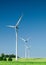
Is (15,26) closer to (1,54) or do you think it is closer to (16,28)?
(16,28)

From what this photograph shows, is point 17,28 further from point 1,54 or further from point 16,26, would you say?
point 1,54

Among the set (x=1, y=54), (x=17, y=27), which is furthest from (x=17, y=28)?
(x=1, y=54)

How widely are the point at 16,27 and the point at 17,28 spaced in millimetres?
387

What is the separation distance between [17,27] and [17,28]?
28 cm

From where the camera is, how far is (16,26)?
209 feet

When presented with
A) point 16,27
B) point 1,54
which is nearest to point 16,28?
point 16,27

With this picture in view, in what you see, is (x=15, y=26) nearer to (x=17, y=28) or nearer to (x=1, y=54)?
(x=17, y=28)

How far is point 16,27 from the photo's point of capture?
209 ft

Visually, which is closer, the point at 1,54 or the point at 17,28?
the point at 17,28

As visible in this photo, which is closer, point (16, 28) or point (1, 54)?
point (16, 28)

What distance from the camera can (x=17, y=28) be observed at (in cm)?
6388

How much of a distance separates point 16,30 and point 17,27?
42.4 inches

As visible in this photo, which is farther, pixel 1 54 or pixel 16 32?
pixel 1 54

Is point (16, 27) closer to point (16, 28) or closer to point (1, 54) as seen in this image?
point (16, 28)
